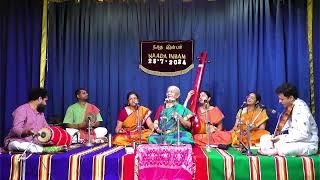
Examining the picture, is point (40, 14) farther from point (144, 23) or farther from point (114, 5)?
point (144, 23)

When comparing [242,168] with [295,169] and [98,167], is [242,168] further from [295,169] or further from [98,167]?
[98,167]

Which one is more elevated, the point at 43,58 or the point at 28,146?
the point at 43,58

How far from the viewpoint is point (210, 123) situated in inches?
217

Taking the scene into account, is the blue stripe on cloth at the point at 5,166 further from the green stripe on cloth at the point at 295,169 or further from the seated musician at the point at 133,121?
the green stripe on cloth at the point at 295,169

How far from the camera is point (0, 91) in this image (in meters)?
5.38

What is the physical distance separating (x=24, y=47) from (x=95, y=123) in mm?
1635

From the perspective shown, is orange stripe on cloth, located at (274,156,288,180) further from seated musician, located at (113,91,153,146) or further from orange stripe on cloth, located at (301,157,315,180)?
seated musician, located at (113,91,153,146)

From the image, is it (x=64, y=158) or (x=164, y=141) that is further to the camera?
(x=164, y=141)

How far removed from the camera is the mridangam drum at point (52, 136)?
4434mm

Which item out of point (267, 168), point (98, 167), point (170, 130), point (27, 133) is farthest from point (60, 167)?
point (267, 168)

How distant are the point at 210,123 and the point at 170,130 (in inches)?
32.3

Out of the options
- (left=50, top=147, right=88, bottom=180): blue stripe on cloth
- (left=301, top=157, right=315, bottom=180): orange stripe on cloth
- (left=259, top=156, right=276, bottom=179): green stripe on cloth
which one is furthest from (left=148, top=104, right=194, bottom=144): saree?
(left=301, top=157, right=315, bottom=180): orange stripe on cloth

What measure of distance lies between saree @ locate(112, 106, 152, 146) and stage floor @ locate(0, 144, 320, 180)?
3.65ft

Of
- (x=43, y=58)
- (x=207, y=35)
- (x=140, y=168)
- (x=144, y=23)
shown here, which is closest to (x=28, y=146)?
(x=140, y=168)
